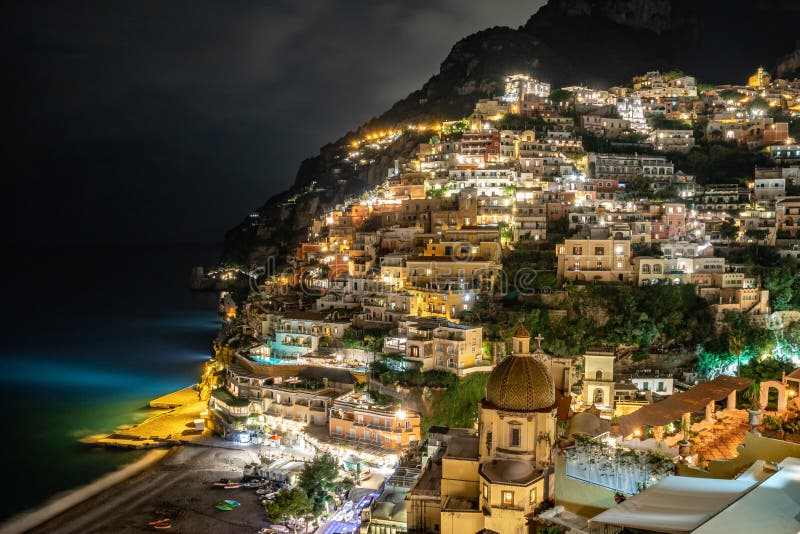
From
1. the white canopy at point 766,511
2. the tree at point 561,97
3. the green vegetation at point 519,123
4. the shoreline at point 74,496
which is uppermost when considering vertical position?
the tree at point 561,97

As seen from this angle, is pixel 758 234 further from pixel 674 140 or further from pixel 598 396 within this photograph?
pixel 598 396

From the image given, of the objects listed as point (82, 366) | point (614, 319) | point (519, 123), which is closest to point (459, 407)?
point (614, 319)

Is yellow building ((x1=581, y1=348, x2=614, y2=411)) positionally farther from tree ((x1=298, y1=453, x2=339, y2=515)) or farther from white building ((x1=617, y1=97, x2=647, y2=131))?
white building ((x1=617, y1=97, x2=647, y2=131))

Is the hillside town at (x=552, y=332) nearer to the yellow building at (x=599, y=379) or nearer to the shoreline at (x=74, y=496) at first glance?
the yellow building at (x=599, y=379)

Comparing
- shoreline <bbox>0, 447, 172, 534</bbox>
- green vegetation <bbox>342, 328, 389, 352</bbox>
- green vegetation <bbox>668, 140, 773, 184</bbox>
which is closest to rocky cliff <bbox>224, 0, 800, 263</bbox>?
green vegetation <bbox>668, 140, 773, 184</bbox>

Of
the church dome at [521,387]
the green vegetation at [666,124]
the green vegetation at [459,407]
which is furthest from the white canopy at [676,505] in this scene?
the green vegetation at [666,124]

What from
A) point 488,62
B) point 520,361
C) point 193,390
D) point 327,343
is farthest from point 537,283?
point 488,62
